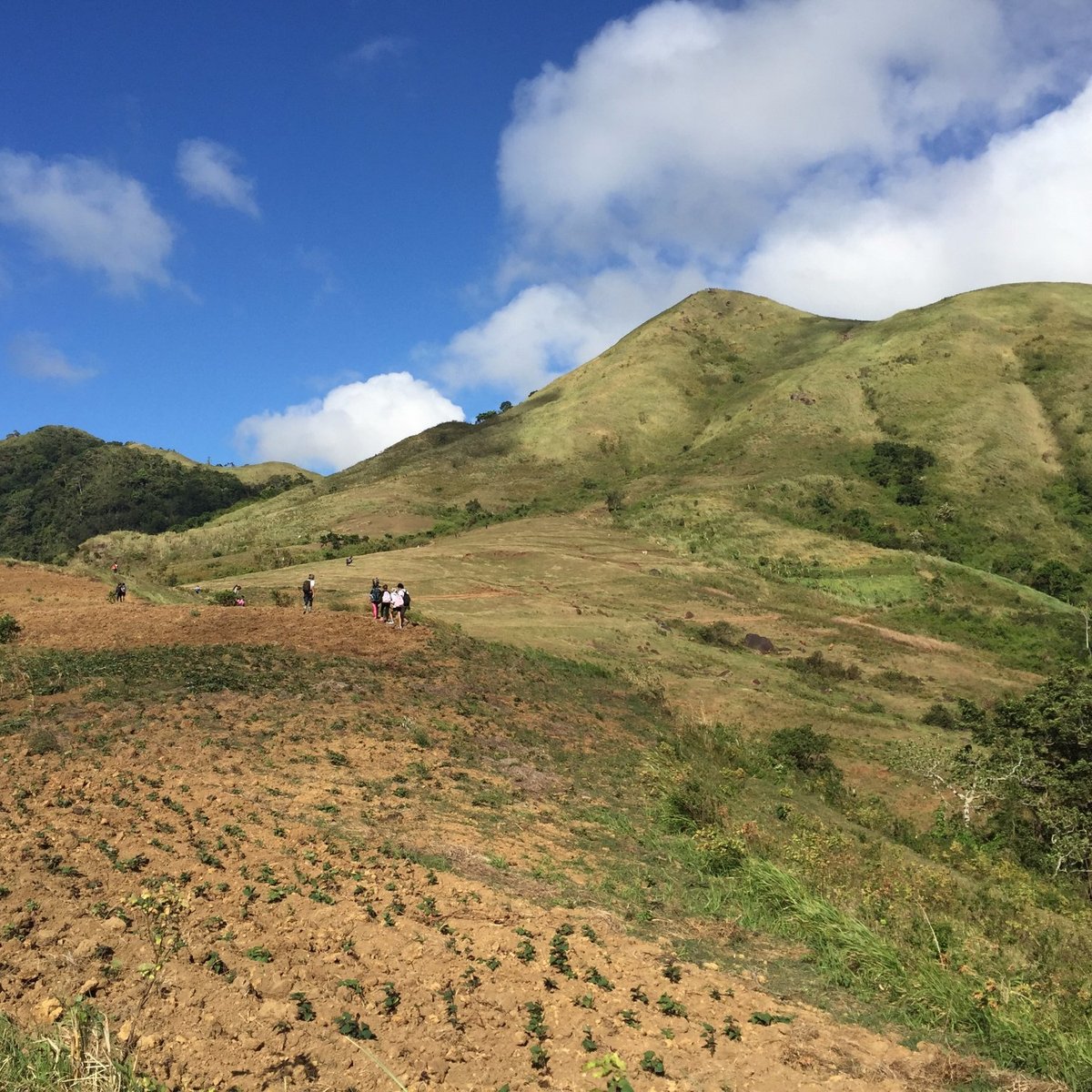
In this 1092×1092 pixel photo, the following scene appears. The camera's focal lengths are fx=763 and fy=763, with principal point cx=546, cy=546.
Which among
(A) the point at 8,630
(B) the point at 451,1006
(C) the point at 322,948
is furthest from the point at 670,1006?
(A) the point at 8,630

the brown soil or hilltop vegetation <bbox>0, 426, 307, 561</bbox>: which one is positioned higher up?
hilltop vegetation <bbox>0, 426, 307, 561</bbox>

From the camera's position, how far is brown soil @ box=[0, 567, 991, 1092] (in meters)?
6.22

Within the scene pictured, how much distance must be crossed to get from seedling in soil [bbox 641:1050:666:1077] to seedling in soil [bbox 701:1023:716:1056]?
0.51 m

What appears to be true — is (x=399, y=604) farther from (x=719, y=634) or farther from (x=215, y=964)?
(x=719, y=634)

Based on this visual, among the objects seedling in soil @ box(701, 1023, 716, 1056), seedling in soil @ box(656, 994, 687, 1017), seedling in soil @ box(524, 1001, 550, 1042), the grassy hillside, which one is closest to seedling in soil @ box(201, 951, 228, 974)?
seedling in soil @ box(524, 1001, 550, 1042)

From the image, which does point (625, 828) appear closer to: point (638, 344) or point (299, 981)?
point (299, 981)

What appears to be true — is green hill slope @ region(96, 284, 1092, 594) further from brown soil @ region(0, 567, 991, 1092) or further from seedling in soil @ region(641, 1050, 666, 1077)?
seedling in soil @ region(641, 1050, 666, 1077)

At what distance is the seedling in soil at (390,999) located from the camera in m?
6.78

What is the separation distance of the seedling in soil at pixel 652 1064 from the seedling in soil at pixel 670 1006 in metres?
0.75

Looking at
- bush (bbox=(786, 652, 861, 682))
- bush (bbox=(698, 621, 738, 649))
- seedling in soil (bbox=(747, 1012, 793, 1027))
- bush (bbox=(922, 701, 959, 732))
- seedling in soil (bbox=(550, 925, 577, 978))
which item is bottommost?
bush (bbox=(922, 701, 959, 732))

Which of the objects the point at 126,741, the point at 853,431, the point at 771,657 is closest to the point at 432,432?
the point at 853,431

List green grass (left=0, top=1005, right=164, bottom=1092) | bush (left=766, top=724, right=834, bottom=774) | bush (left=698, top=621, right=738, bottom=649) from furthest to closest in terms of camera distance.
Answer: bush (left=698, top=621, right=738, bottom=649) → bush (left=766, top=724, right=834, bottom=774) → green grass (left=0, top=1005, right=164, bottom=1092)

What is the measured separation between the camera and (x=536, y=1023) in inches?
269

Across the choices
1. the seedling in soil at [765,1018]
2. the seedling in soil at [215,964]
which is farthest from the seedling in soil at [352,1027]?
the seedling in soil at [765,1018]
